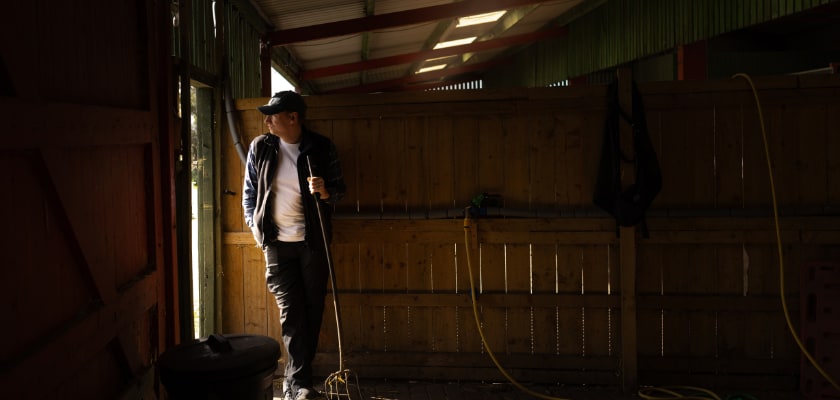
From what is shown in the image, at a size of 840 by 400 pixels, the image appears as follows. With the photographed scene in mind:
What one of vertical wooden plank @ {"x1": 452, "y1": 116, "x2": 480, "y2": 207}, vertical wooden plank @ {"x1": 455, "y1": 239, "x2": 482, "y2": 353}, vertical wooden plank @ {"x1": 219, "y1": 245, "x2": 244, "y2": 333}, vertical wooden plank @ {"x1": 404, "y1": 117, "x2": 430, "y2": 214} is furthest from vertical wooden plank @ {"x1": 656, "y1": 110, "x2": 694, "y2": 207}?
vertical wooden plank @ {"x1": 219, "y1": 245, "x2": 244, "y2": 333}

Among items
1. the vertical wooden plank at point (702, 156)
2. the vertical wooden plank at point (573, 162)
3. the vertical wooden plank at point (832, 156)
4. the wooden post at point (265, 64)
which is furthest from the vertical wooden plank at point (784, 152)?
the wooden post at point (265, 64)

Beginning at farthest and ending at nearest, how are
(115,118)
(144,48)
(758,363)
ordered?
(758,363), (144,48), (115,118)

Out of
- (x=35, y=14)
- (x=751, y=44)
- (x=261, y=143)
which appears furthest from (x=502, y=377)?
(x=751, y=44)

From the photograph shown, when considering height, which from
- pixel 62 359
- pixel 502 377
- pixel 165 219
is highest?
pixel 165 219

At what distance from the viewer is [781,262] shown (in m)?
4.16

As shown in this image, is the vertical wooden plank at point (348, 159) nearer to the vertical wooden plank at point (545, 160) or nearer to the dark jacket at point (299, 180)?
the dark jacket at point (299, 180)

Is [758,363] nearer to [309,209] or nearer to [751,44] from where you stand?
[309,209]

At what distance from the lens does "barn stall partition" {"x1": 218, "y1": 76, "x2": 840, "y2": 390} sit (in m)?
4.29

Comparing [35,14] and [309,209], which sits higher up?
[35,14]

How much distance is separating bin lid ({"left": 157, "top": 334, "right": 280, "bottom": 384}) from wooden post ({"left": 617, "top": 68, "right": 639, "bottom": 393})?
2.47 m

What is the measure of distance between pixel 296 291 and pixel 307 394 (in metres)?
0.66

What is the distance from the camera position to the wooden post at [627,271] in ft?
14.0

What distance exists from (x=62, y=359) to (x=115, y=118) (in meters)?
1.10

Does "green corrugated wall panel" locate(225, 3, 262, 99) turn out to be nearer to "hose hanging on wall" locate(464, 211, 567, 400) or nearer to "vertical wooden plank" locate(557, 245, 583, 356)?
"hose hanging on wall" locate(464, 211, 567, 400)
